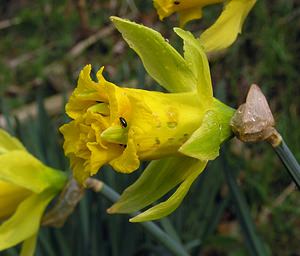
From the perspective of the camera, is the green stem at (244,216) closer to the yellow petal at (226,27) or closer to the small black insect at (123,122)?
the yellow petal at (226,27)

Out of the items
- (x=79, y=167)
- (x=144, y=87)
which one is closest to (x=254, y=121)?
(x=79, y=167)

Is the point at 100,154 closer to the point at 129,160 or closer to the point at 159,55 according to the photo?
the point at 129,160

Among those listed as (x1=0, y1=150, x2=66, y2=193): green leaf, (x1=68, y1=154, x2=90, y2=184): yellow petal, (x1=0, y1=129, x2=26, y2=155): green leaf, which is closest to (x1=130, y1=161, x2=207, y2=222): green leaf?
(x1=68, y1=154, x2=90, y2=184): yellow petal

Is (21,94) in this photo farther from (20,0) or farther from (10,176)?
(10,176)

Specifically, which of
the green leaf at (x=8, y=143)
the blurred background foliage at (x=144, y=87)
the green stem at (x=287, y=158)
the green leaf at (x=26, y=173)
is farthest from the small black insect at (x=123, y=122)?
the blurred background foliage at (x=144, y=87)

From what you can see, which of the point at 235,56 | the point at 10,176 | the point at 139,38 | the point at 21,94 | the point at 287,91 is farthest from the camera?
the point at 21,94

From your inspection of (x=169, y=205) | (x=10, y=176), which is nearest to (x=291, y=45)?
(x=10, y=176)

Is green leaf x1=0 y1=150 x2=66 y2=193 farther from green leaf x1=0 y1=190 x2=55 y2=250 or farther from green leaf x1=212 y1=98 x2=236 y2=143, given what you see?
green leaf x1=212 y1=98 x2=236 y2=143
